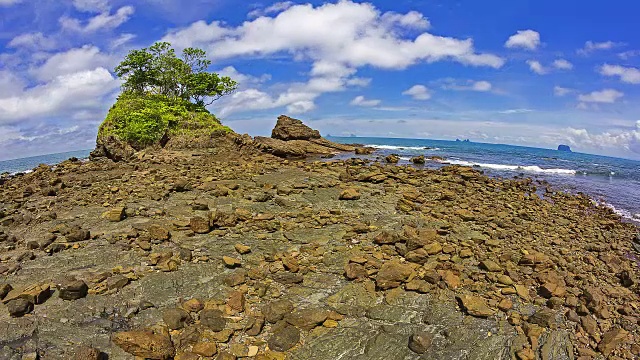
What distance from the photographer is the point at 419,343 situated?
23.2 ft

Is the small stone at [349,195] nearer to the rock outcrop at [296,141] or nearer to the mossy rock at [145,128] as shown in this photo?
the rock outcrop at [296,141]

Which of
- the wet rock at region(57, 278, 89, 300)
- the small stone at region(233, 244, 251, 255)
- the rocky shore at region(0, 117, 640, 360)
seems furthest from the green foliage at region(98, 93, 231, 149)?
the wet rock at region(57, 278, 89, 300)

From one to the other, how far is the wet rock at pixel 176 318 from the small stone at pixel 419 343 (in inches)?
182

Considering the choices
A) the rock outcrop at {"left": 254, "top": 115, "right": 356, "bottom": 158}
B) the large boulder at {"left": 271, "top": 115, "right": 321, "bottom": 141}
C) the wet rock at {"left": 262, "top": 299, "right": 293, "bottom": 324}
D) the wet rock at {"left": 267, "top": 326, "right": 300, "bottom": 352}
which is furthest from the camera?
the large boulder at {"left": 271, "top": 115, "right": 321, "bottom": 141}

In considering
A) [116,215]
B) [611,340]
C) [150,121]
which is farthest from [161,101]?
[611,340]

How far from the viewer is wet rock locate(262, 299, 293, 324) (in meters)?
7.68

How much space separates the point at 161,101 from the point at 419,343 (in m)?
39.7

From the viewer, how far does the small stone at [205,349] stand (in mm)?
6637

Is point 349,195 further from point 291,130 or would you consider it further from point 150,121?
point 291,130

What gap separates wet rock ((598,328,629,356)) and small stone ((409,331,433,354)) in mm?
3476

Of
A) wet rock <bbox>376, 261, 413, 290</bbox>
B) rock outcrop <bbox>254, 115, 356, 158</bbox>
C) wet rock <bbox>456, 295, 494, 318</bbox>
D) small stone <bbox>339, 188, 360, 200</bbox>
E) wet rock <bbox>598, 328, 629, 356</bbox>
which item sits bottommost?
wet rock <bbox>598, 328, 629, 356</bbox>

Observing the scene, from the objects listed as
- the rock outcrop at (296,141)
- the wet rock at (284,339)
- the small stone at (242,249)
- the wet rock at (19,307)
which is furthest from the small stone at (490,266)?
the rock outcrop at (296,141)

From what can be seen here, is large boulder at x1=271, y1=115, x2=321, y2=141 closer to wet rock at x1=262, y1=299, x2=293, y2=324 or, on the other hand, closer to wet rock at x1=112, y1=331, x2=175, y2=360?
wet rock at x1=262, y1=299, x2=293, y2=324

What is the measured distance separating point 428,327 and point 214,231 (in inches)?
306
